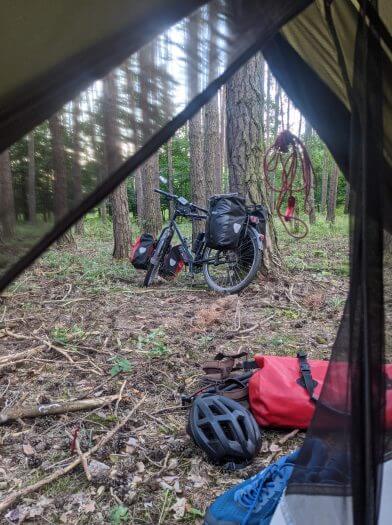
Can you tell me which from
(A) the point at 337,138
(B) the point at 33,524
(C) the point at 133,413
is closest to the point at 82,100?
(A) the point at 337,138

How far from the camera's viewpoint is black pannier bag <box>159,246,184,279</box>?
216 inches

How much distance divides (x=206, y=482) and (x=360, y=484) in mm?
1056

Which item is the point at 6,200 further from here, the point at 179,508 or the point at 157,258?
the point at 157,258

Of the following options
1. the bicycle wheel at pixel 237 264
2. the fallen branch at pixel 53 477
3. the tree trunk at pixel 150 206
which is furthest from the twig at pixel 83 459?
the tree trunk at pixel 150 206

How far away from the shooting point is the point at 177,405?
262 centimetres

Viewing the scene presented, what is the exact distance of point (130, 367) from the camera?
3082 millimetres

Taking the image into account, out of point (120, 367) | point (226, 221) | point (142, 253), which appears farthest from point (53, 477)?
point (142, 253)

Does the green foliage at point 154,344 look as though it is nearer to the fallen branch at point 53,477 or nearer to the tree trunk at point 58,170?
the fallen branch at point 53,477

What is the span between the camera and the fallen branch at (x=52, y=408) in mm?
2438

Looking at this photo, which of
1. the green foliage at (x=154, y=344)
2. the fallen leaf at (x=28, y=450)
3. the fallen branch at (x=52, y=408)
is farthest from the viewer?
the green foliage at (x=154, y=344)

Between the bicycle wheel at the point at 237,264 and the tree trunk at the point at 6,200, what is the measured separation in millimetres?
4095

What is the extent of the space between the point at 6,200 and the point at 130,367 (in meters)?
2.44

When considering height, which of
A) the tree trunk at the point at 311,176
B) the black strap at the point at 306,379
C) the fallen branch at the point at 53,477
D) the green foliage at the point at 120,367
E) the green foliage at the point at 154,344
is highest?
the tree trunk at the point at 311,176

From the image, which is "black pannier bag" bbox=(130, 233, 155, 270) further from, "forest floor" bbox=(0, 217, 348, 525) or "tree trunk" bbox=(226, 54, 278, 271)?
"tree trunk" bbox=(226, 54, 278, 271)
